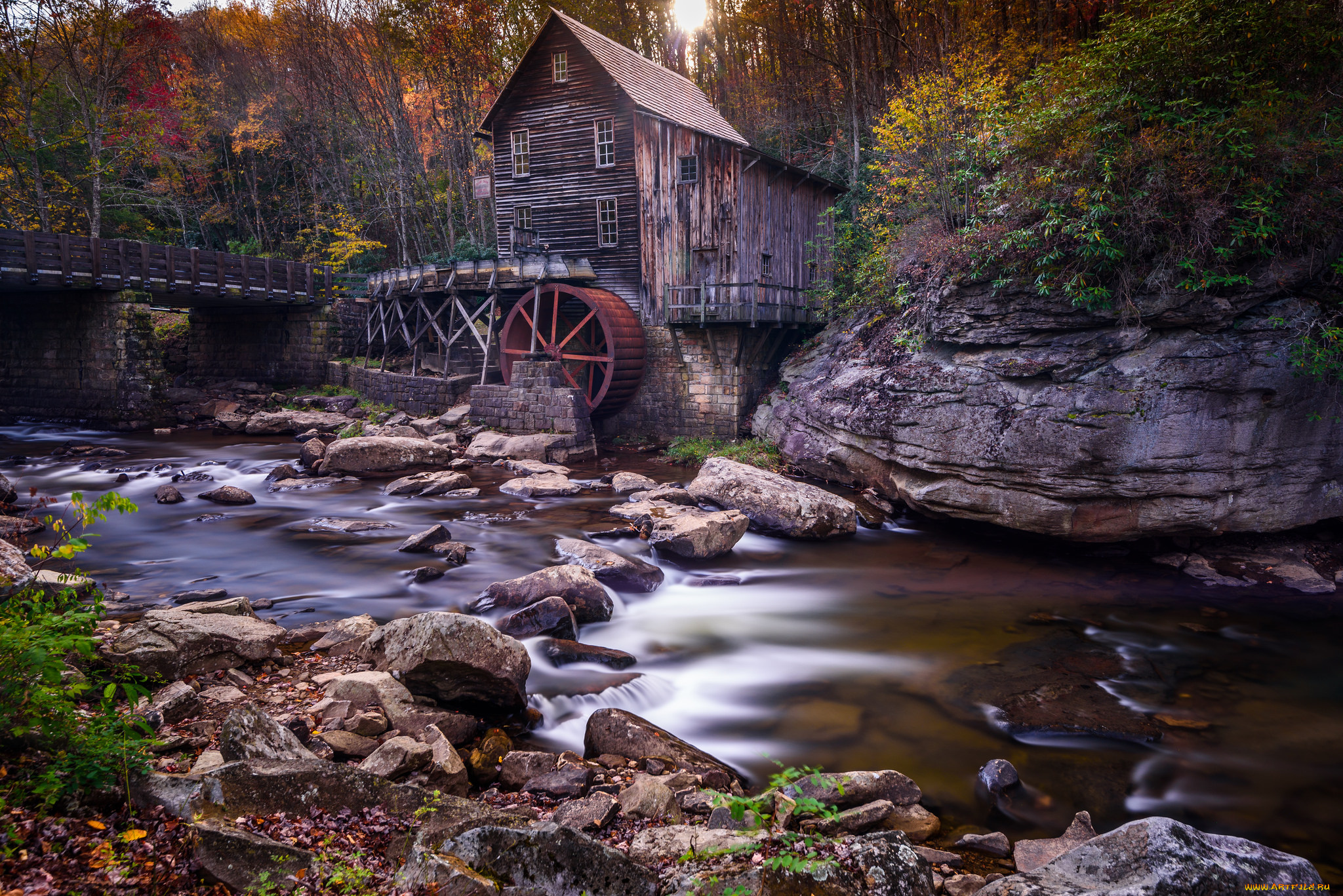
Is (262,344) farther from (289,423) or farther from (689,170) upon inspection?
(689,170)

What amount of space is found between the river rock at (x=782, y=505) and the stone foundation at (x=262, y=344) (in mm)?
16772

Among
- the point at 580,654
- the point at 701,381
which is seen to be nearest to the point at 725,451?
the point at 701,381

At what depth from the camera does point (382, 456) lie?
41.8ft

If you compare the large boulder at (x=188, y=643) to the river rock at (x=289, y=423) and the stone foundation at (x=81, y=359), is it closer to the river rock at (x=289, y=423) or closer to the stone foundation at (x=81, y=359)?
the river rock at (x=289, y=423)

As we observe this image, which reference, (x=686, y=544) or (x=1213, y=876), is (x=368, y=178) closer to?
(x=686, y=544)

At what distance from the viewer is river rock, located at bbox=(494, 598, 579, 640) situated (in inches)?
232

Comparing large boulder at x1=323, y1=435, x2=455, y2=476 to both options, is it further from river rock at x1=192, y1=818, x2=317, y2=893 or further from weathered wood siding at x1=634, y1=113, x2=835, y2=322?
river rock at x1=192, y1=818, x2=317, y2=893

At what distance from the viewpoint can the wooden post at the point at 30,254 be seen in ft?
49.2

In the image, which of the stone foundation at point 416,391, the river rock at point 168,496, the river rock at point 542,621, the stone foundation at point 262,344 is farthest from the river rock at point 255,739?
the stone foundation at point 262,344

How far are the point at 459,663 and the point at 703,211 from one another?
1343 cm

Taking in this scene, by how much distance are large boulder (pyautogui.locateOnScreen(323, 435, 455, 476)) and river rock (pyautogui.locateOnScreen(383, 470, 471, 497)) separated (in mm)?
1039

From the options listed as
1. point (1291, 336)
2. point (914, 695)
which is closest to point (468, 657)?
point (914, 695)

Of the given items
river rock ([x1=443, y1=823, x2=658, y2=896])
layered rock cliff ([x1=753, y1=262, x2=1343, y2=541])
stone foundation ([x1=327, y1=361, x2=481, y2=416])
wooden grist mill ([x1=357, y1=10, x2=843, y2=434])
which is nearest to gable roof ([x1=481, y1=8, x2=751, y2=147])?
wooden grist mill ([x1=357, y1=10, x2=843, y2=434])

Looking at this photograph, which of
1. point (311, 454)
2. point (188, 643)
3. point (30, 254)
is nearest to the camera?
point (188, 643)
